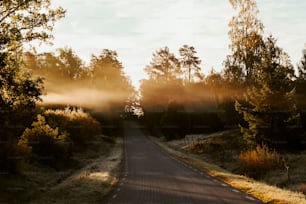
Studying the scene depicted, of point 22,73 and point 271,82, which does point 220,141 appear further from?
point 22,73

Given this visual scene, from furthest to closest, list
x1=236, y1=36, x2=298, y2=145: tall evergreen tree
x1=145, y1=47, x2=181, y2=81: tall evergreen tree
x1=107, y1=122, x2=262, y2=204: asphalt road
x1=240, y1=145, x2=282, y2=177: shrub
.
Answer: x1=145, y1=47, x2=181, y2=81: tall evergreen tree
x1=236, y1=36, x2=298, y2=145: tall evergreen tree
x1=240, y1=145, x2=282, y2=177: shrub
x1=107, y1=122, x2=262, y2=204: asphalt road

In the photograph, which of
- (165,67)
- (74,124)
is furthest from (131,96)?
(74,124)

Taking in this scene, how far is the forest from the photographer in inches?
918

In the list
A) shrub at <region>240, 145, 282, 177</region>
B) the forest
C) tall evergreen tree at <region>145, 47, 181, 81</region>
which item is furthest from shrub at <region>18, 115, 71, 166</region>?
tall evergreen tree at <region>145, 47, 181, 81</region>

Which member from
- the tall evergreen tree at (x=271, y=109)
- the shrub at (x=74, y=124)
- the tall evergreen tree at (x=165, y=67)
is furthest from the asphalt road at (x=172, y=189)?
the tall evergreen tree at (x=165, y=67)

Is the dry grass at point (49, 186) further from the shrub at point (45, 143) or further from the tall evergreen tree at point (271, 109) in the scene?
the tall evergreen tree at point (271, 109)

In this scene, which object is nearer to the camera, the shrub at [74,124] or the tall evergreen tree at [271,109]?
the tall evergreen tree at [271,109]

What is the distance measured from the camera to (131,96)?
13300 cm

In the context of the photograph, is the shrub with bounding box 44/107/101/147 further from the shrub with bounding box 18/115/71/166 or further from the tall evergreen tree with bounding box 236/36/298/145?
the tall evergreen tree with bounding box 236/36/298/145

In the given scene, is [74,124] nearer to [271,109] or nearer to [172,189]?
[271,109]

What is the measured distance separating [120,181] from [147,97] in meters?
87.5

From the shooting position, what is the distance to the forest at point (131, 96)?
76.5ft

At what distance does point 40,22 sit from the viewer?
23391mm

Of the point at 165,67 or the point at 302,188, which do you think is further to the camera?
the point at 165,67
